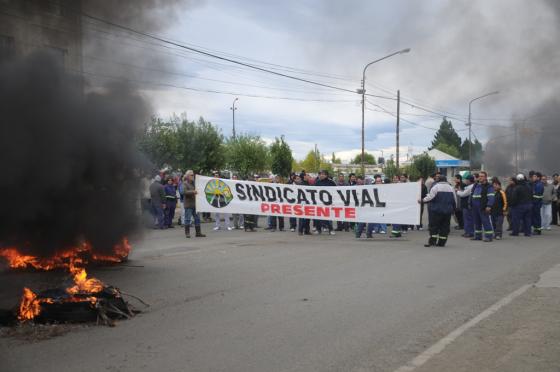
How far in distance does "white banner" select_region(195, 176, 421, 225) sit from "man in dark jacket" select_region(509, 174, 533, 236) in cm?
A: 306

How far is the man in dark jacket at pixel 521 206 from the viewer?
48.7ft

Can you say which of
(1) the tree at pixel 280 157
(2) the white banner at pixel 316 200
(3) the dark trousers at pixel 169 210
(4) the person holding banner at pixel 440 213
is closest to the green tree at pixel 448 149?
(1) the tree at pixel 280 157

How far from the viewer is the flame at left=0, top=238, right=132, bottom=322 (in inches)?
218

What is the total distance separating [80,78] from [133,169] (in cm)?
168

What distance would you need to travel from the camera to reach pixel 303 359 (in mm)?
4621

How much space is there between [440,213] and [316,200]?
13.0 ft

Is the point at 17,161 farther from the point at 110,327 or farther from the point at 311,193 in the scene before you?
the point at 311,193

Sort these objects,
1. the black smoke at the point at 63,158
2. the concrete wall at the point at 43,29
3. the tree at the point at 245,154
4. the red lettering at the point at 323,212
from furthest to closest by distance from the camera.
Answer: the tree at the point at 245,154 < the red lettering at the point at 323,212 < the black smoke at the point at 63,158 < the concrete wall at the point at 43,29

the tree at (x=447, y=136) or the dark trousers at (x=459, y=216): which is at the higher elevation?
the tree at (x=447, y=136)

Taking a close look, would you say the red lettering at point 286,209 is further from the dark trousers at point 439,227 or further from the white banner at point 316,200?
the dark trousers at point 439,227

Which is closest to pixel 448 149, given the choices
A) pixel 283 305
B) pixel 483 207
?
pixel 483 207

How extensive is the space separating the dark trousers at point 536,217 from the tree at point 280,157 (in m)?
34.5

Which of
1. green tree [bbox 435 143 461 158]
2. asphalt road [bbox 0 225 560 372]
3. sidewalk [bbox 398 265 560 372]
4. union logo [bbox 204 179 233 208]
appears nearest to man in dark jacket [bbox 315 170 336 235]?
union logo [bbox 204 179 233 208]

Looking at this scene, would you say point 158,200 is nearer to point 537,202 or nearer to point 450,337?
point 537,202
